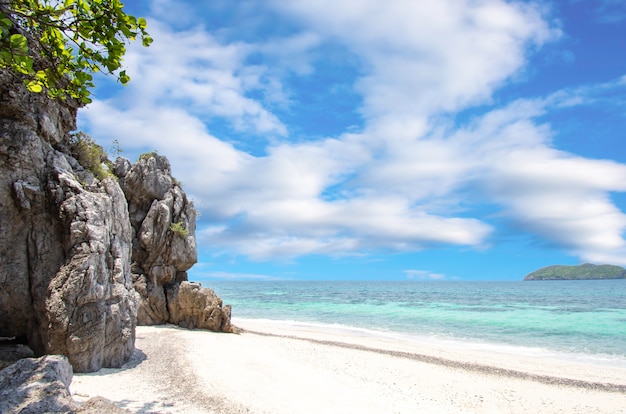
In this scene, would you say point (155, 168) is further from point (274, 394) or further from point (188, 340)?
point (274, 394)

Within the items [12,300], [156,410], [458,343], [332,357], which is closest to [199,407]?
[156,410]

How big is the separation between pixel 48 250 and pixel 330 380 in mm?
9712

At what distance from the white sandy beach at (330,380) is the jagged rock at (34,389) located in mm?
2036

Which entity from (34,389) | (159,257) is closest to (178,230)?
(159,257)

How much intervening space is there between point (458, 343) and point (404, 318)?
43.4 ft

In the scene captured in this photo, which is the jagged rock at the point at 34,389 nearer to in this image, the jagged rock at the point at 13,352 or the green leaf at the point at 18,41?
the jagged rock at the point at 13,352

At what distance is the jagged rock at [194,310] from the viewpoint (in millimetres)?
21719

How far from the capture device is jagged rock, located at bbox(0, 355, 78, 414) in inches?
250

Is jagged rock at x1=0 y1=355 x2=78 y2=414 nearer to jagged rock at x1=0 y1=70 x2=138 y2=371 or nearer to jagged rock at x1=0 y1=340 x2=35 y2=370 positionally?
jagged rock at x1=0 y1=70 x2=138 y2=371

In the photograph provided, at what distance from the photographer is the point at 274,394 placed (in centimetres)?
1091

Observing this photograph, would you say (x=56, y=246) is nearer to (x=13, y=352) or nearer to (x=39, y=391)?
(x=13, y=352)

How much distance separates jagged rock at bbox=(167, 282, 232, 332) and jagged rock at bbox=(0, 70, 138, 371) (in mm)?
9459

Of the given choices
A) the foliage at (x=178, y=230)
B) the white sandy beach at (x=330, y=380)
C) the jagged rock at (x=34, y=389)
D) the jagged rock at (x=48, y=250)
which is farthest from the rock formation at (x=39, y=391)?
the foliage at (x=178, y=230)

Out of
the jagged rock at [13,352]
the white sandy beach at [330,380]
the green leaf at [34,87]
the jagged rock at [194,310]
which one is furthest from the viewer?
the jagged rock at [194,310]
